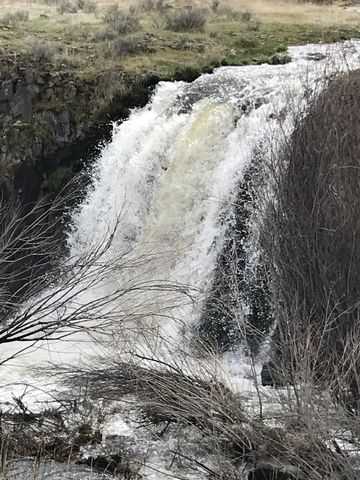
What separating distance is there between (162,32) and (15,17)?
5136 mm

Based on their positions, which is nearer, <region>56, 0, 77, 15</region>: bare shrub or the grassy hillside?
the grassy hillside

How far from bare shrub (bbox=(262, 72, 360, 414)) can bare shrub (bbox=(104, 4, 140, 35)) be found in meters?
9.38

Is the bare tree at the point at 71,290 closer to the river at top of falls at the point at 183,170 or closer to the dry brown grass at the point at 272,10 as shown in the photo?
the river at top of falls at the point at 183,170

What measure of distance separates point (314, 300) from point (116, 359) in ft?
7.18

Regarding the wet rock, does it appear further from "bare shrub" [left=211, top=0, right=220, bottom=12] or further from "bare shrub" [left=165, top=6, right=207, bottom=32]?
"bare shrub" [left=211, top=0, right=220, bottom=12]

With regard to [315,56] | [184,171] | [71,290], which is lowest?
[71,290]

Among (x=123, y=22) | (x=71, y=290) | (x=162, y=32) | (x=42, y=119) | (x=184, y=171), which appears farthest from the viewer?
(x=162, y=32)

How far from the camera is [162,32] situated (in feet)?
57.3

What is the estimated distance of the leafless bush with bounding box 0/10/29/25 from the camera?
18.9 meters

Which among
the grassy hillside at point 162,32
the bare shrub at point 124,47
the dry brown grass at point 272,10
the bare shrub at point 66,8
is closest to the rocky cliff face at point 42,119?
the grassy hillside at point 162,32

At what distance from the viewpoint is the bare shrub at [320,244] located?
577cm

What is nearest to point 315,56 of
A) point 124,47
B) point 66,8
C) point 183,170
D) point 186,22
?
point 124,47

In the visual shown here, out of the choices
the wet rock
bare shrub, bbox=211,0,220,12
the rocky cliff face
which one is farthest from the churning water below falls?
bare shrub, bbox=211,0,220,12

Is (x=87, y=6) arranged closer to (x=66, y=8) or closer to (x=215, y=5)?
(x=66, y=8)
